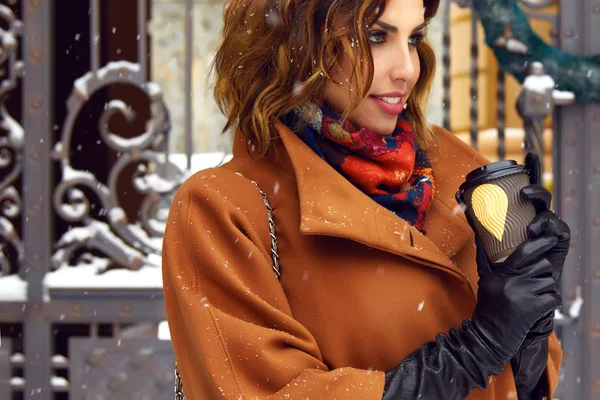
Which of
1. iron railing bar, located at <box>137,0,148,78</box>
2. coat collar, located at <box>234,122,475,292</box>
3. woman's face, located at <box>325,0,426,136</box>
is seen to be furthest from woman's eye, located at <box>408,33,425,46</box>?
iron railing bar, located at <box>137,0,148,78</box>

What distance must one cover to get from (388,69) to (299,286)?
49cm

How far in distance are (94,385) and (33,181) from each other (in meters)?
0.98

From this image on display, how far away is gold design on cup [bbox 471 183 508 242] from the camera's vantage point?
55.8 inches

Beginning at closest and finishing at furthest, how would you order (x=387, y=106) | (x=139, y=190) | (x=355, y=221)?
(x=355, y=221) → (x=387, y=106) → (x=139, y=190)

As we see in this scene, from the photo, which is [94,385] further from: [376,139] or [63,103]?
[376,139]

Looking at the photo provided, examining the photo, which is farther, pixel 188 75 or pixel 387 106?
pixel 188 75

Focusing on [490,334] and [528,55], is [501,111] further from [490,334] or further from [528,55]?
[490,334]

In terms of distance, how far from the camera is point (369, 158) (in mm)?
1657

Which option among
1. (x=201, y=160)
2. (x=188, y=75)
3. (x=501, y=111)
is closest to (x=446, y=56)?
(x=501, y=111)

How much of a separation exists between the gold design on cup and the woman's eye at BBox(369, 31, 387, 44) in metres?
0.39

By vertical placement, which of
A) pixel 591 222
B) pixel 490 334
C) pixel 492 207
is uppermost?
pixel 492 207

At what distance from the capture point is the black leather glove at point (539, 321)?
139 centimetres

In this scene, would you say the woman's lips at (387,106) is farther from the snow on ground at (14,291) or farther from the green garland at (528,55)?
the snow on ground at (14,291)

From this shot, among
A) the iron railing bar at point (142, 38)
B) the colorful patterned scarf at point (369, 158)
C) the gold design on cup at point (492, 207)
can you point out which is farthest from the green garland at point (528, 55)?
the gold design on cup at point (492, 207)
